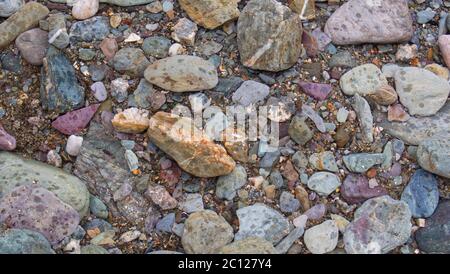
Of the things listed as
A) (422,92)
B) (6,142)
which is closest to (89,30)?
(6,142)

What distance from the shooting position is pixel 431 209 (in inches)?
81.6

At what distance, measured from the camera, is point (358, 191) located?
2.11 m

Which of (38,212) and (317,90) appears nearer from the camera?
(38,212)

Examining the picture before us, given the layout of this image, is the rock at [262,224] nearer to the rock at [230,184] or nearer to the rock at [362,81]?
the rock at [230,184]

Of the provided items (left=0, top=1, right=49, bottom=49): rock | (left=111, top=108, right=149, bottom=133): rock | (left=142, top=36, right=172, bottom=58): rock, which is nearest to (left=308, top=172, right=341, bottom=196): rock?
(left=111, top=108, right=149, bottom=133): rock

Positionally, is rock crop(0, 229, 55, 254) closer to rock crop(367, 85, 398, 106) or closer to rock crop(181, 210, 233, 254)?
rock crop(181, 210, 233, 254)

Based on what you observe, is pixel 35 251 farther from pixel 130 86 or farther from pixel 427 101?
pixel 427 101

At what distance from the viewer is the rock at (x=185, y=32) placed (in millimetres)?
2311

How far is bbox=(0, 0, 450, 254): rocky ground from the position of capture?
202 cm

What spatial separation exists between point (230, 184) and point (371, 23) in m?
0.86

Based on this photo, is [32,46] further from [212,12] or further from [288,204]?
[288,204]

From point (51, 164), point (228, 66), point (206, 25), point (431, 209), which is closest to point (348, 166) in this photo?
point (431, 209)

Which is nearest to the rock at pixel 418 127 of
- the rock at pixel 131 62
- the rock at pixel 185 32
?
the rock at pixel 185 32

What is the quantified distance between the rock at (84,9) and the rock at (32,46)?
162 millimetres
